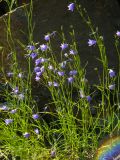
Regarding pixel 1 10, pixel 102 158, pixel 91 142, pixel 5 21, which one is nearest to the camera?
pixel 102 158

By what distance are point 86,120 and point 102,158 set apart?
35 centimetres

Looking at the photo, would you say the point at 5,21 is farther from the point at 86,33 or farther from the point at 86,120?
the point at 86,120

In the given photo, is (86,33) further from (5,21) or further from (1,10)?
(1,10)

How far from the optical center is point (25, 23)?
458cm

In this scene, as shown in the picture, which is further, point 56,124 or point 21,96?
point 56,124

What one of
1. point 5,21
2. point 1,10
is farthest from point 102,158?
A: point 1,10

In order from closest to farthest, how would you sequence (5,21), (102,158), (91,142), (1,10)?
(102,158) < (91,142) < (5,21) < (1,10)

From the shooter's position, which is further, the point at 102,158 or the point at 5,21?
the point at 5,21

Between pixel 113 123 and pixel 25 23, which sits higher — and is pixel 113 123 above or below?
below

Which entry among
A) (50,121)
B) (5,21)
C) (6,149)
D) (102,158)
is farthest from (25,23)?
(102,158)

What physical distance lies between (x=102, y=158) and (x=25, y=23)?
5.12 feet

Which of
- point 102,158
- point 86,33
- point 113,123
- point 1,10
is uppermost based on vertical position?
point 1,10

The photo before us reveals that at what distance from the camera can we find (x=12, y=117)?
411 cm

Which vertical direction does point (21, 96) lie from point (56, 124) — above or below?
above
